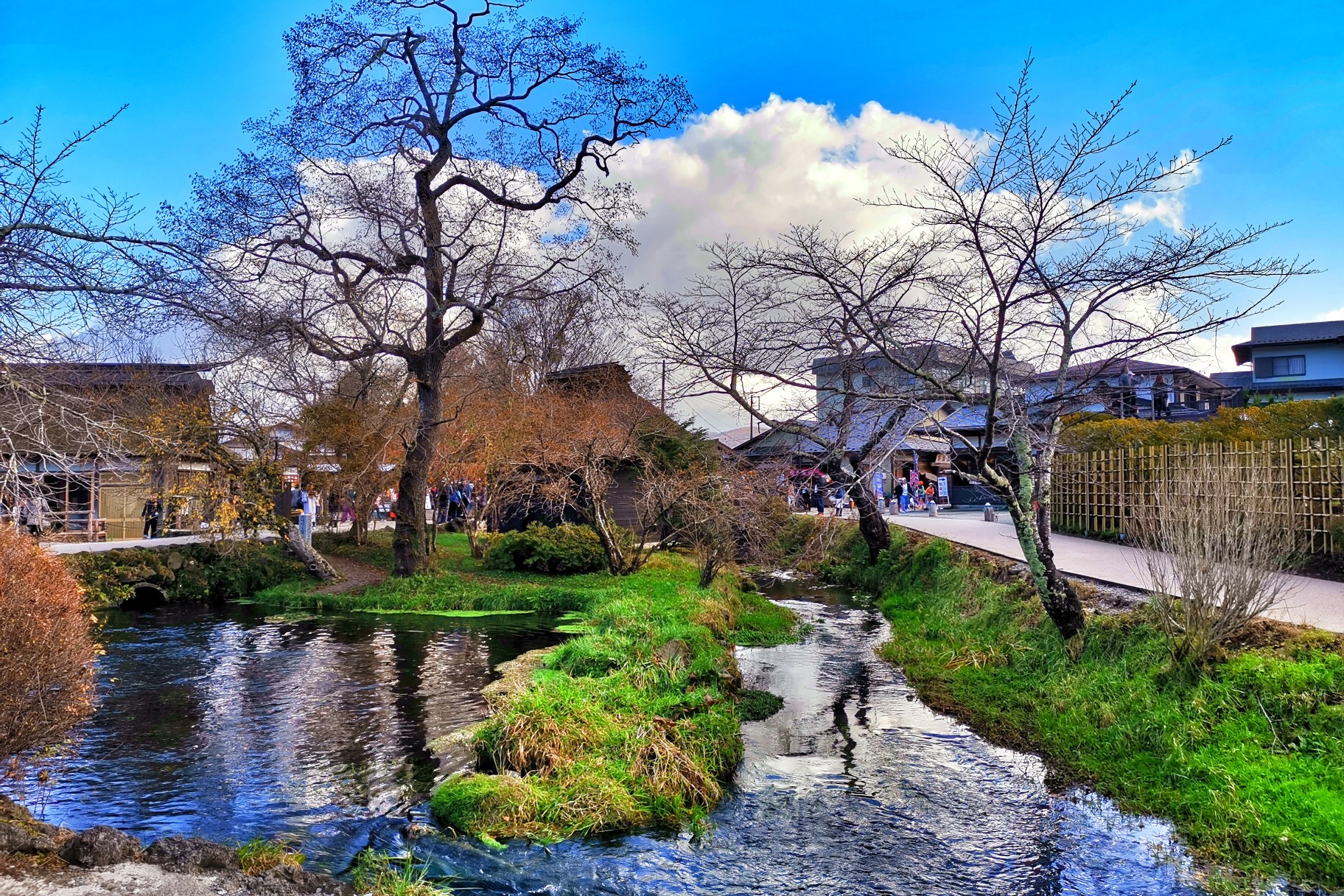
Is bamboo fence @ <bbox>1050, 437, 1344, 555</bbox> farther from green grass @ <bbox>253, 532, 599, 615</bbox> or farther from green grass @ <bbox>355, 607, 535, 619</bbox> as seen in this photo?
green grass @ <bbox>355, 607, 535, 619</bbox>

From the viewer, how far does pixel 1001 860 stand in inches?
250

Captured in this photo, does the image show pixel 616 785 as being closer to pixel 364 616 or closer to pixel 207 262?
pixel 207 262

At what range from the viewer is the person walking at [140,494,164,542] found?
26.4m

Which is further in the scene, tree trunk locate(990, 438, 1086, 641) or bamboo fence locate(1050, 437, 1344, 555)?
bamboo fence locate(1050, 437, 1344, 555)

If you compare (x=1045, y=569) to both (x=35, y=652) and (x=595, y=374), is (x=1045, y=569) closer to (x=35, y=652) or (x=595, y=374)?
(x=35, y=652)

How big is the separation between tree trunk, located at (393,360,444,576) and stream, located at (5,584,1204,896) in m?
8.29

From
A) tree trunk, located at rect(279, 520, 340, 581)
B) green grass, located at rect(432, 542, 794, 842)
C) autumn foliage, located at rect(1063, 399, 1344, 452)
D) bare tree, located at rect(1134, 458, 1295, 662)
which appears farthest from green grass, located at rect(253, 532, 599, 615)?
bare tree, located at rect(1134, 458, 1295, 662)

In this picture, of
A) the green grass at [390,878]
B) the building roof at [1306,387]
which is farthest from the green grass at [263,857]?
the building roof at [1306,387]

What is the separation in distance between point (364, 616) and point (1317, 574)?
52.2ft

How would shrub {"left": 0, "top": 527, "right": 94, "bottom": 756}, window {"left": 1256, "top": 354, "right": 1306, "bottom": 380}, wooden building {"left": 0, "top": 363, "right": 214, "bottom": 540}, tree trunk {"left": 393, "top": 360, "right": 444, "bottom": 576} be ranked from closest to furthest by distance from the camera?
1. shrub {"left": 0, "top": 527, "right": 94, "bottom": 756}
2. wooden building {"left": 0, "top": 363, "right": 214, "bottom": 540}
3. tree trunk {"left": 393, "top": 360, "right": 444, "bottom": 576}
4. window {"left": 1256, "top": 354, "right": 1306, "bottom": 380}

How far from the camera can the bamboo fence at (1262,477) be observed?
1208 cm

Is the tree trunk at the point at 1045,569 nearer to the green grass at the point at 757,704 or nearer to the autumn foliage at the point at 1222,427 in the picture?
the green grass at the point at 757,704

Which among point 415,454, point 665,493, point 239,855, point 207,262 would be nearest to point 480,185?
point 415,454

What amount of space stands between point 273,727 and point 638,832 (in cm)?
470
